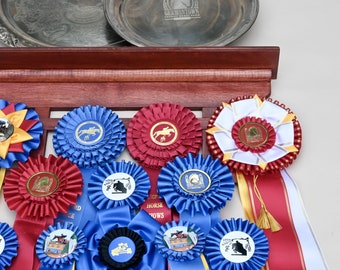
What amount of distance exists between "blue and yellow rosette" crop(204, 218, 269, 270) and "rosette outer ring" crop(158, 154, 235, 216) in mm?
54

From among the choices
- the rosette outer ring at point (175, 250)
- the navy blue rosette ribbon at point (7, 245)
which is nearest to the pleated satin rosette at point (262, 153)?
the rosette outer ring at point (175, 250)

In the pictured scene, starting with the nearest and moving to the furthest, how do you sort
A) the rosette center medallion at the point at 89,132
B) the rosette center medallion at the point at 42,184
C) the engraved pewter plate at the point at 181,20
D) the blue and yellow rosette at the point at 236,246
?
the blue and yellow rosette at the point at 236,246
the rosette center medallion at the point at 42,184
the rosette center medallion at the point at 89,132
the engraved pewter plate at the point at 181,20

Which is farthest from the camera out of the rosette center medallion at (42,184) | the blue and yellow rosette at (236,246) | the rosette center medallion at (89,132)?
the rosette center medallion at (89,132)

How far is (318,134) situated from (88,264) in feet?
2.01

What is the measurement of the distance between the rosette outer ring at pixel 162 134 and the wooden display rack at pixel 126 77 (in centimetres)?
5

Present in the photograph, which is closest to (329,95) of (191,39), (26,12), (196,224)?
(191,39)

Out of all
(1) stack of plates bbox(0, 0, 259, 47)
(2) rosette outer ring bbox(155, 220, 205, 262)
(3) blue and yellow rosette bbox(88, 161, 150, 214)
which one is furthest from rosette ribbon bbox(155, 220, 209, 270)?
(1) stack of plates bbox(0, 0, 259, 47)

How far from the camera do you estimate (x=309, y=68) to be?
151 centimetres

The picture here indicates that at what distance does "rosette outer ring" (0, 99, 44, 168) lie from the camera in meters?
1.29

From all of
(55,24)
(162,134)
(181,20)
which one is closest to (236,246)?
(162,134)

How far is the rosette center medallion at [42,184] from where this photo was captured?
1219 mm

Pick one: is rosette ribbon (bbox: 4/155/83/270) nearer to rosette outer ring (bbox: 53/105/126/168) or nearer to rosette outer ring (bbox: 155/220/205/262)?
rosette outer ring (bbox: 53/105/126/168)

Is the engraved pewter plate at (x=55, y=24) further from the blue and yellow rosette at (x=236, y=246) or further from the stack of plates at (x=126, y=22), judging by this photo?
the blue and yellow rosette at (x=236, y=246)

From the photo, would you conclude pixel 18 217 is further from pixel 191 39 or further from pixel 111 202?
pixel 191 39
